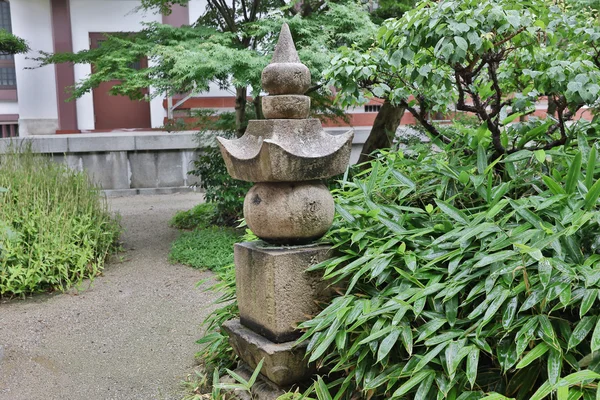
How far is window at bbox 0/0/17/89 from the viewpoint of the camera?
1316cm

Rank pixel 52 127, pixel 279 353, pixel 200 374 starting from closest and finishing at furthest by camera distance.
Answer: pixel 279 353 < pixel 200 374 < pixel 52 127

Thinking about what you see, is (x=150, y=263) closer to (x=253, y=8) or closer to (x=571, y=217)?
(x=253, y=8)

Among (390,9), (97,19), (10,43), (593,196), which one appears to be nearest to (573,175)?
(593,196)

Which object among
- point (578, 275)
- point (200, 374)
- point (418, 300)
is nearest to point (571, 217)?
point (578, 275)

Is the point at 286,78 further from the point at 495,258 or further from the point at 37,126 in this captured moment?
the point at 37,126

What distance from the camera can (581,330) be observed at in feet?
6.56

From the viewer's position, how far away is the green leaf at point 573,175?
8.34 feet

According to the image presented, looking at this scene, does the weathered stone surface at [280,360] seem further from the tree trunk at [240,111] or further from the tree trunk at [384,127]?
the tree trunk at [240,111]

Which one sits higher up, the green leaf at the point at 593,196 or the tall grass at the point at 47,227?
the green leaf at the point at 593,196

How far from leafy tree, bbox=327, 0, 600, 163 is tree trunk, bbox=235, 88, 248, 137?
12.8ft

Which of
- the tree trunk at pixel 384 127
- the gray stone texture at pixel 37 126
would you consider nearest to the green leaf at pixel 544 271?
the tree trunk at pixel 384 127

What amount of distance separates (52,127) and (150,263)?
838cm

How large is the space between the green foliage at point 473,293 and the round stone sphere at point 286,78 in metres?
0.74

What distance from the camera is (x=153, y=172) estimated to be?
11.0 m
